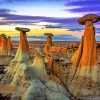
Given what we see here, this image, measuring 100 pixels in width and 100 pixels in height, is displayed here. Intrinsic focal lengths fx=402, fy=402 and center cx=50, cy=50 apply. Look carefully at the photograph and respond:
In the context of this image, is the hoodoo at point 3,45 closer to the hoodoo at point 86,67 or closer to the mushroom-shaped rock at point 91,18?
the hoodoo at point 86,67

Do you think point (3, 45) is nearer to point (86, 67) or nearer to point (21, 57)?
point (21, 57)

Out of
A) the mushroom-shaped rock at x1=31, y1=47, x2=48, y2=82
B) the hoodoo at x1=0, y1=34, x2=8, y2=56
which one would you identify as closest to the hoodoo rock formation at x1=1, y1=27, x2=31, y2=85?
the mushroom-shaped rock at x1=31, y1=47, x2=48, y2=82

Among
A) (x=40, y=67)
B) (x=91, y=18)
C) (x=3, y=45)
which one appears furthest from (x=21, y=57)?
(x=3, y=45)

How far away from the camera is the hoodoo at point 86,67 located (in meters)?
33.8

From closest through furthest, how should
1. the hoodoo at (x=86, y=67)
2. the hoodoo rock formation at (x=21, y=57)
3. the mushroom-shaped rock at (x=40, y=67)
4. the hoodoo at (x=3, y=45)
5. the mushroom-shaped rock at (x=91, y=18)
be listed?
the mushroom-shaped rock at (x=40, y=67), the hoodoo at (x=86, y=67), the mushroom-shaped rock at (x=91, y=18), the hoodoo rock formation at (x=21, y=57), the hoodoo at (x=3, y=45)

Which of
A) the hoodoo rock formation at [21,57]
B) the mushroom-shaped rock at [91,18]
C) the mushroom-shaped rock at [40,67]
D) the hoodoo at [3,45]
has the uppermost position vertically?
the mushroom-shaped rock at [91,18]

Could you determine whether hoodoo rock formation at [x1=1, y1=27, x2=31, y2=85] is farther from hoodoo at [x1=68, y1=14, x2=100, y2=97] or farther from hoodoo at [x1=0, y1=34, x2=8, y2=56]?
hoodoo at [x1=0, y1=34, x2=8, y2=56]

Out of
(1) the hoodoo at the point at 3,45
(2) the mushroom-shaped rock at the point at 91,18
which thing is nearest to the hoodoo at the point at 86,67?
(2) the mushroom-shaped rock at the point at 91,18

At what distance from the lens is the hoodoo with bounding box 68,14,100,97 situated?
33750 mm

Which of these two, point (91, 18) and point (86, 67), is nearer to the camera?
point (91, 18)

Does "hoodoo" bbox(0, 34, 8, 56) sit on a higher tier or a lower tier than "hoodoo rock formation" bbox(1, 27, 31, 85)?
lower

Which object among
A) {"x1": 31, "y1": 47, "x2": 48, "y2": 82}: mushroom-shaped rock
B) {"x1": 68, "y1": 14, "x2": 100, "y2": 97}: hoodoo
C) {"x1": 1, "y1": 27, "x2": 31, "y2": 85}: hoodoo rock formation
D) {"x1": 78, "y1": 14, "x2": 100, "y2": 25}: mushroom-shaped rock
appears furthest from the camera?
{"x1": 1, "y1": 27, "x2": 31, "y2": 85}: hoodoo rock formation

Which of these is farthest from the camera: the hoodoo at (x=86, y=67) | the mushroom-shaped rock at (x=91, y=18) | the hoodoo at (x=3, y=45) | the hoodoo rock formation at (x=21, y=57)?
the hoodoo at (x=3, y=45)

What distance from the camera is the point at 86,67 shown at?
34219 mm
